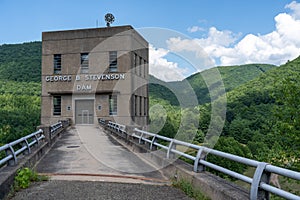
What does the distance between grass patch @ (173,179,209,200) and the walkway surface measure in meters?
0.12

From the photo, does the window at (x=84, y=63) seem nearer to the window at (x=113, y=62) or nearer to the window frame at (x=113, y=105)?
the window at (x=113, y=62)

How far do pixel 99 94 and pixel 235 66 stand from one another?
60843 mm

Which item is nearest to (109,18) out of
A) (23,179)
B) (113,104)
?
(113,104)

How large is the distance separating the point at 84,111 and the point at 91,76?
391 centimetres

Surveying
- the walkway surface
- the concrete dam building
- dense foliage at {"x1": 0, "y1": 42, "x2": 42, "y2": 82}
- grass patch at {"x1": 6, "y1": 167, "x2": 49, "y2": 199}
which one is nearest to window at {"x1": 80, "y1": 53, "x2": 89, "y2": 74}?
the concrete dam building

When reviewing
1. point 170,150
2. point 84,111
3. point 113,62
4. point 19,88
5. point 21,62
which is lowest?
point 170,150

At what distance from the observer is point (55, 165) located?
980 centimetres

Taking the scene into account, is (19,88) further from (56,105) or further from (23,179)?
(23,179)

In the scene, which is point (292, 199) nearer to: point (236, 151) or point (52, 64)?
point (52, 64)

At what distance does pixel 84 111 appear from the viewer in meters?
35.9

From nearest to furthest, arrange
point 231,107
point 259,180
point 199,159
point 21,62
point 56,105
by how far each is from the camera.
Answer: point 259,180 < point 199,159 < point 56,105 < point 231,107 < point 21,62

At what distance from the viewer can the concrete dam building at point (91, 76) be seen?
114ft

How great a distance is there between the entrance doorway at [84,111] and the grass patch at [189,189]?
2934 centimetres

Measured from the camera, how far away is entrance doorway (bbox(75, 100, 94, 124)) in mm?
35781
